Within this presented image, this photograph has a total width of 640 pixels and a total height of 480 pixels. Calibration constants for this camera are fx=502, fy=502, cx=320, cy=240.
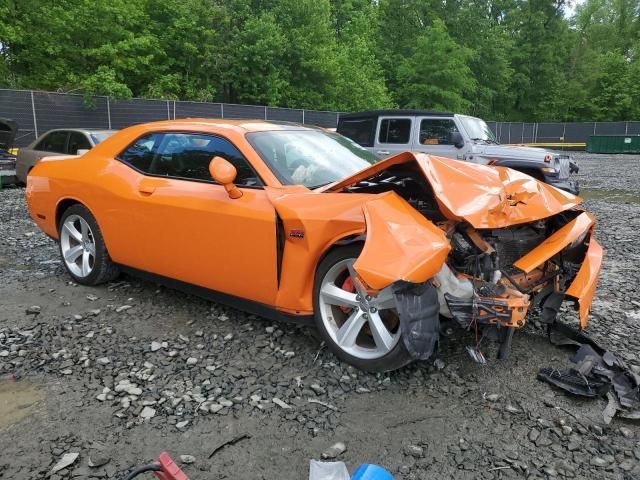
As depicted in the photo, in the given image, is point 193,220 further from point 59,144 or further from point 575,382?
A: point 59,144

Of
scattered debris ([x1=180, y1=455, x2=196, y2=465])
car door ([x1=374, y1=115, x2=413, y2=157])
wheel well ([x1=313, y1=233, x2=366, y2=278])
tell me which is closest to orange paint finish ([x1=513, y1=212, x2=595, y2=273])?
wheel well ([x1=313, y1=233, x2=366, y2=278])

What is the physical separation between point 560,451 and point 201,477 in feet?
5.40

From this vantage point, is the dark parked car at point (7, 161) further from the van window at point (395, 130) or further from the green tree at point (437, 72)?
the green tree at point (437, 72)

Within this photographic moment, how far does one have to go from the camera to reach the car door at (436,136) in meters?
9.84

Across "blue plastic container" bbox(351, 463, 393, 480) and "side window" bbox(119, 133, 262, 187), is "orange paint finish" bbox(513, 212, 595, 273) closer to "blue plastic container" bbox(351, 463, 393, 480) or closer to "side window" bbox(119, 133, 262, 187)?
"blue plastic container" bbox(351, 463, 393, 480)

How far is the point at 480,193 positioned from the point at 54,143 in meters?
9.52

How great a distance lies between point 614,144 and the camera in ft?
103

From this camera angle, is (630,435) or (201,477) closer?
(201,477)

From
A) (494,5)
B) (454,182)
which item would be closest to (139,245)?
(454,182)

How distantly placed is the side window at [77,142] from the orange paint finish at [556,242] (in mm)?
8329

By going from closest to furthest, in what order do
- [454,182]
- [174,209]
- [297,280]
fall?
[454,182]
[297,280]
[174,209]

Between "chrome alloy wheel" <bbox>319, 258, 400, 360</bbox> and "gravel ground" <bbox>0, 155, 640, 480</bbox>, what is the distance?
178 millimetres

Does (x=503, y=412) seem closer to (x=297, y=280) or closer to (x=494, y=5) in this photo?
(x=297, y=280)

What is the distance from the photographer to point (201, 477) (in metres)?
2.20
